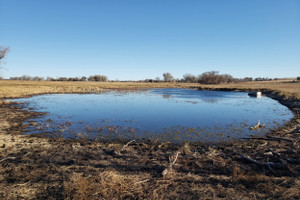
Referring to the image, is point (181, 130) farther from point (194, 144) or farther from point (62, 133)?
point (62, 133)

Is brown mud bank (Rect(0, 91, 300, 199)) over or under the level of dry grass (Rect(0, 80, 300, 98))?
under

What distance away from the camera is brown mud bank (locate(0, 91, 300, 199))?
489cm

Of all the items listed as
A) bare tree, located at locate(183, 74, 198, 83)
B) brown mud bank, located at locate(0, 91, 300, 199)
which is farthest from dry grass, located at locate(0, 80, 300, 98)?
bare tree, located at locate(183, 74, 198, 83)

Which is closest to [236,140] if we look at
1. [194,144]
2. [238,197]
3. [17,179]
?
[194,144]

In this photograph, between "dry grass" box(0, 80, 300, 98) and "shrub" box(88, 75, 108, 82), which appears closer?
"dry grass" box(0, 80, 300, 98)

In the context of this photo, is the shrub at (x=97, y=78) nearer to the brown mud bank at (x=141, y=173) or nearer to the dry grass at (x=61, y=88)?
the dry grass at (x=61, y=88)

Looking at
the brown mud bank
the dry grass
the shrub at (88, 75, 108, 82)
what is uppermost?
the shrub at (88, 75, 108, 82)

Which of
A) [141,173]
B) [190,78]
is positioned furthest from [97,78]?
[141,173]

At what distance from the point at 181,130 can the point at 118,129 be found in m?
5.13

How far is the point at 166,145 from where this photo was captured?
32.4ft

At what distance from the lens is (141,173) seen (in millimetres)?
6168

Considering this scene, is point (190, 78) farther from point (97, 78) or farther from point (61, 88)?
point (61, 88)

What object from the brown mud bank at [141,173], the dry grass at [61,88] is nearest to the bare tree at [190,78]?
the dry grass at [61,88]

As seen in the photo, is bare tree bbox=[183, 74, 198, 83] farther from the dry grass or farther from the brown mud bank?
the brown mud bank
